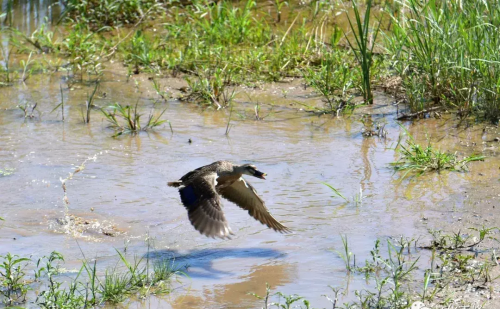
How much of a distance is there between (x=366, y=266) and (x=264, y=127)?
336cm

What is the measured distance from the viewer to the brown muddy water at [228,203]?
5133 millimetres

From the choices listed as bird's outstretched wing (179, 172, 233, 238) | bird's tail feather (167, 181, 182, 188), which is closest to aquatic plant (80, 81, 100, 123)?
bird's tail feather (167, 181, 182, 188)

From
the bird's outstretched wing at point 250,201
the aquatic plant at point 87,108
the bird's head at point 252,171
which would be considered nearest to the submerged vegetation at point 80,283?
the bird's outstretched wing at point 250,201

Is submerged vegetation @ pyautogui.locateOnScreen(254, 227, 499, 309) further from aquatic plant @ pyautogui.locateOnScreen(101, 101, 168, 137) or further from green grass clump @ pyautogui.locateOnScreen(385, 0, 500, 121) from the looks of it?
aquatic plant @ pyautogui.locateOnScreen(101, 101, 168, 137)

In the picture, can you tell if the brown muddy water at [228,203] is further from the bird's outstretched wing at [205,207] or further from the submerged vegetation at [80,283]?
the bird's outstretched wing at [205,207]

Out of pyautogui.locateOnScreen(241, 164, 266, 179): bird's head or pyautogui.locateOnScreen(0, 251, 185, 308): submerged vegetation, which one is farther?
pyautogui.locateOnScreen(241, 164, 266, 179): bird's head

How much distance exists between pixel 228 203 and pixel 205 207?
1.19m

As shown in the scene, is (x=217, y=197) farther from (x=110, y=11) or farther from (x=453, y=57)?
(x=110, y=11)

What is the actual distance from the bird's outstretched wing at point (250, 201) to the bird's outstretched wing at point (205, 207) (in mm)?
257

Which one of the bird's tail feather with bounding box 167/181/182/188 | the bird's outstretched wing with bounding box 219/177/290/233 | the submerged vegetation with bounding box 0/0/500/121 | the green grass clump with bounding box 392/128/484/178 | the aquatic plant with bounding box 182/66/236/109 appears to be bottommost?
the bird's outstretched wing with bounding box 219/177/290/233

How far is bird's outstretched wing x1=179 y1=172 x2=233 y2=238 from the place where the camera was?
16.8 feet

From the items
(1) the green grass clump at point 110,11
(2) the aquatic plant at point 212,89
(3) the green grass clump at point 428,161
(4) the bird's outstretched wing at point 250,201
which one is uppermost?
(1) the green grass clump at point 110,11

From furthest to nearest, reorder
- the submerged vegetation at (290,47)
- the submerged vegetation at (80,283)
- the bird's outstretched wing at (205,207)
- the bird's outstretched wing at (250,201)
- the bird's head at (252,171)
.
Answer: the submerged vegetation at (290,47)
the bird's head at (252,171)
the bird's outstretched wing at (250,201)
the bird's outstretched wing at (205,207)
the submerged vegetation at (80,283)

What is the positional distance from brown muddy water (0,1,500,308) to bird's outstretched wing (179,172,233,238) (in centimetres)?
23
